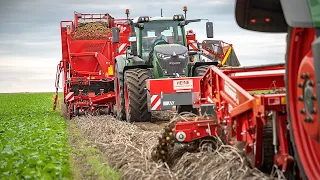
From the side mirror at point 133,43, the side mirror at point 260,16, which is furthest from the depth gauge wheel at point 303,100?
the side mirror at point 133,43

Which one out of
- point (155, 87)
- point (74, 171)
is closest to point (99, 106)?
point (155, 87)

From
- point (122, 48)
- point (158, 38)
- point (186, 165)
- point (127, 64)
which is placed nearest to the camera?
point (186, 165)

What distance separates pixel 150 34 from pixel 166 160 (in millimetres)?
7668

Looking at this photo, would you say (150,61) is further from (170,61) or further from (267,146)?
(267,146)

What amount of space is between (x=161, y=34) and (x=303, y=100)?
10.7m

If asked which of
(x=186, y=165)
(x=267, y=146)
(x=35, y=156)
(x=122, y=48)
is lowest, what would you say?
(x=35, y=156)

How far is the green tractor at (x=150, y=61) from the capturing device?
13953 millimetres

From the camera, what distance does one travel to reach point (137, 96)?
547 inches

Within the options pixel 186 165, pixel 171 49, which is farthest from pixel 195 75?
pixel 186 165

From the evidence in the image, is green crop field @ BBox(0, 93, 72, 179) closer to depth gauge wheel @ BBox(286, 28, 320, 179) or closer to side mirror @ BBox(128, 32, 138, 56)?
side mirror @ BBox(128, 32, 138, 56)

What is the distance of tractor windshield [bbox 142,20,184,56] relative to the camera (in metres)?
14.8

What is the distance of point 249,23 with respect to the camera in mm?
4980

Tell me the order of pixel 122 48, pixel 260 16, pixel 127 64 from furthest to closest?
pixel 122 48, pixel 127 64, pixel 260 16

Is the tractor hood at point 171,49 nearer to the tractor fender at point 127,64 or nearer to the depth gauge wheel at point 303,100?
the tractor fender at point 127,64
